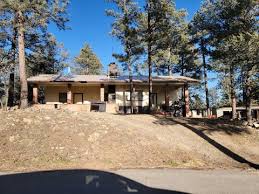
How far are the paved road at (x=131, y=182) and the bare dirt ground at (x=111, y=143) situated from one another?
221cm

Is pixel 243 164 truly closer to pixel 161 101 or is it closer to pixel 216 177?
pixel 216 177

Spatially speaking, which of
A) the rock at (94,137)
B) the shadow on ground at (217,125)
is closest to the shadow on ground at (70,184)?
the rock at (94,137)

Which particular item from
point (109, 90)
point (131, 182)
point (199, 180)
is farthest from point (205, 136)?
point (109, 90)

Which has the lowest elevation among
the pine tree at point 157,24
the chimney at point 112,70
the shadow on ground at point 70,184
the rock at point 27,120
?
the shadow on ground at point 70,184

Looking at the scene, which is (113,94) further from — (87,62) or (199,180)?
(87,62)

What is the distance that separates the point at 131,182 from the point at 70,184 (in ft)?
6.23

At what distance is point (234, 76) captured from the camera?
30703 millimetres

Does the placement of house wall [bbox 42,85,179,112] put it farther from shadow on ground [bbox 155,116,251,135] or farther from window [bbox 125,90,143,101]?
shadow on ground [bbox 155,116,251,135]

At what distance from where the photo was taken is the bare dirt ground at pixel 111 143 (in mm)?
17828

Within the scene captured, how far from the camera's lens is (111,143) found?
65.0ft

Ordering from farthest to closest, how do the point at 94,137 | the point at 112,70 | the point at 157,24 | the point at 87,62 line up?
A: 1. the point at 87,62
2. the point at 112,70
3. the point at 157,24
4. the point at 94,137

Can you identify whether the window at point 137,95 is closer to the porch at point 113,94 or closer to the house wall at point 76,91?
the porch at point 113,94

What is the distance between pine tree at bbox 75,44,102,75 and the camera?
2808 inches

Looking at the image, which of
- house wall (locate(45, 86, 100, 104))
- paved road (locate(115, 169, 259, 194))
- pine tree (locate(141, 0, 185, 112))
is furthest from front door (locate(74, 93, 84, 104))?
paved road (locate(115, 169, 259, 194))
